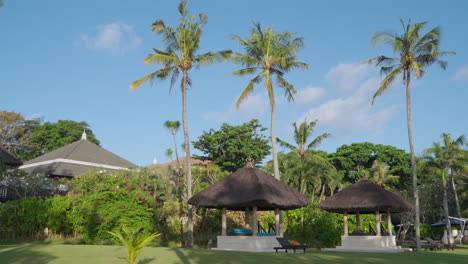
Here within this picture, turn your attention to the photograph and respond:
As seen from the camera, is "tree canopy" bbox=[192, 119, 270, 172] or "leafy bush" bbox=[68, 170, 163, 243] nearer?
"leafy bush" bbox=[68, 170, 163, 243]

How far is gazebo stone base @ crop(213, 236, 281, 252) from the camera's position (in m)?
18.1

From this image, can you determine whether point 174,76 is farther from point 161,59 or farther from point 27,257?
point 27,257

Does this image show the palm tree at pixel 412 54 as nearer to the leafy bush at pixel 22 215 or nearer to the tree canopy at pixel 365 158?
the leafy bush at pixel 22 215

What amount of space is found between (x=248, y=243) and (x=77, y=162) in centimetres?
1861

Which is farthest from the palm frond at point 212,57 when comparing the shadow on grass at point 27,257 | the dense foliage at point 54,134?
the dense foliage at point 54,134

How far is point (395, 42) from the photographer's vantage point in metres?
23.2

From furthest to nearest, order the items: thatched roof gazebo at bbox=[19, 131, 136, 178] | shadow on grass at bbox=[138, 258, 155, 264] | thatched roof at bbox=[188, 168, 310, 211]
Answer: thatched roof gazebo at bbox=[19, 131, 136, 178] < thatched roof at bbox=[188, 168, 310, 211] < shadow on grass at bbox=[138, 258, 155, 264]

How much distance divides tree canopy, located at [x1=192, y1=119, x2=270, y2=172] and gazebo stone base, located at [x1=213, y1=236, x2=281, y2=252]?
83.9 feet

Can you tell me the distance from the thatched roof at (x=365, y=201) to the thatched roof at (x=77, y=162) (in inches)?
663

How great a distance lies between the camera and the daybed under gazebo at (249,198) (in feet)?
59.1

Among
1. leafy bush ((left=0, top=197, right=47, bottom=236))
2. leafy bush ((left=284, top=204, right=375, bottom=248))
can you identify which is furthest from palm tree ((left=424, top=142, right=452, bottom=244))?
leafy bush ((left=0, top=197, right=47, bottom=236))

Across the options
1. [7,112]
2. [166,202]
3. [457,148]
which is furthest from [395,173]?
[7,112]

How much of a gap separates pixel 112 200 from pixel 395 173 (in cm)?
4114

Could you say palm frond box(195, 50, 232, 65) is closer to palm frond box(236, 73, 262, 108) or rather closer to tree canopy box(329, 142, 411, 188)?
palm frond box(236, 73, 262, 108)
